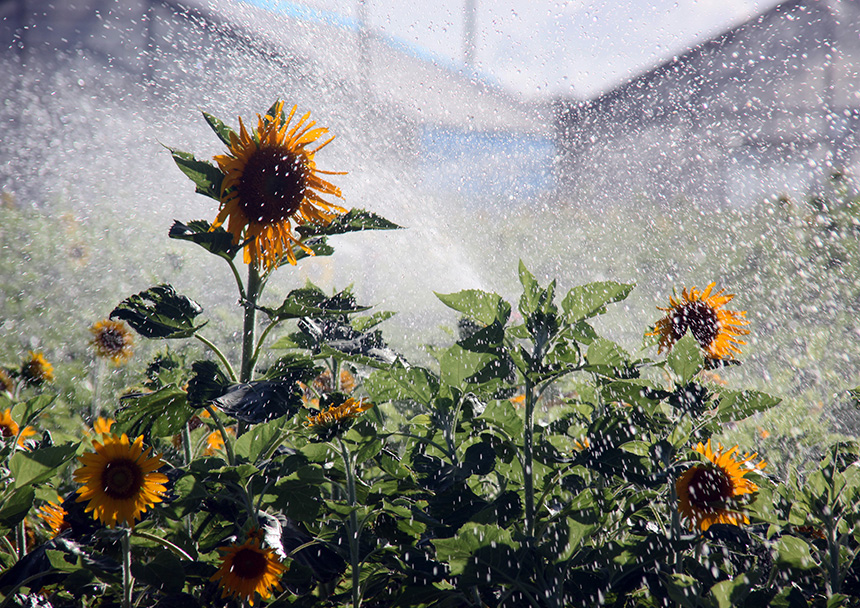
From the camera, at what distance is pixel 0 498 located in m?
0.59

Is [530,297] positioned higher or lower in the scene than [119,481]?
higher

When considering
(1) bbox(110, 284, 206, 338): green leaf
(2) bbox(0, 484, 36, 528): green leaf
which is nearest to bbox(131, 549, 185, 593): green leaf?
(2) bbox(0, 484, 36, 528): green leaf

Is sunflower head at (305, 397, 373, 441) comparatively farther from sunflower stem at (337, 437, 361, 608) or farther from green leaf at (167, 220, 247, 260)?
green leaf at (167, 220, 247, 260)

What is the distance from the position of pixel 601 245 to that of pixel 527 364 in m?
3.73

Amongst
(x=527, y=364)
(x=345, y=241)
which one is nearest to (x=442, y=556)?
(x=527, y=364)

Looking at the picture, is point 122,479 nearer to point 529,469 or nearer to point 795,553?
point 529,469

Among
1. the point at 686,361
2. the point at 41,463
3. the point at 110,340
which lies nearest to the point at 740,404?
the point at 686,361

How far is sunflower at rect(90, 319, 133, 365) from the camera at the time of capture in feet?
4.36

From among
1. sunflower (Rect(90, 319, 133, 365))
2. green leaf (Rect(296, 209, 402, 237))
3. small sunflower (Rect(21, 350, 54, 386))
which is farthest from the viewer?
sunflower (Rect(90, 319, 133, 365))

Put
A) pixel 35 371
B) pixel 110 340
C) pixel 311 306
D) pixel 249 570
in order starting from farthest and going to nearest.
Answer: pixel 110 340, pixel 35 371, pixel 311 306, pixel 249 570

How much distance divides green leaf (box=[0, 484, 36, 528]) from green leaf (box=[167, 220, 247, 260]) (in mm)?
286

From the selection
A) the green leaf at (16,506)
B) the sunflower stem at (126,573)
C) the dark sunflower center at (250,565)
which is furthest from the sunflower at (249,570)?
the green leaf at (16,506)

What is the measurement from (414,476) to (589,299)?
27 cm

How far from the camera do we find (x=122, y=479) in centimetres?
55
